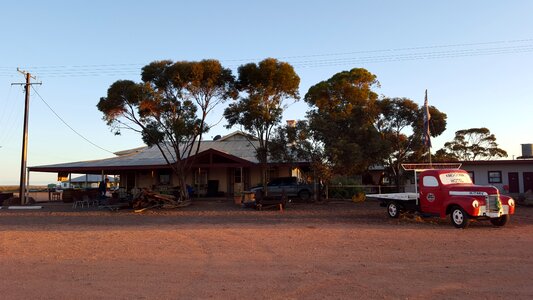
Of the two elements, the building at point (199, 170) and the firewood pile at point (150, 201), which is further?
the building at point (199, 170)

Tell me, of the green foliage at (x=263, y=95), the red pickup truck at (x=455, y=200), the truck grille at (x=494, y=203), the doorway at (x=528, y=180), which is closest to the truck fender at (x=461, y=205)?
the red pickup truck at (x=455, y=200)

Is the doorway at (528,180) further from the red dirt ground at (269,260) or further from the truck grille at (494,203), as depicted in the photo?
the truck grille at (494,203)

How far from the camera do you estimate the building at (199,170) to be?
96.5 ft

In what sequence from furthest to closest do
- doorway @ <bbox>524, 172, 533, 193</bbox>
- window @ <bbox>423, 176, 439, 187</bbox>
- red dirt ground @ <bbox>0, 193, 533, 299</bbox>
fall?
doorway @ <bbox>524, 172, 533, 193</bbox> → window @ <bbox>423, 176, 439, 187</bbox> → red dirt ground @ <bbox>0, 193, 533, 299</bbox>

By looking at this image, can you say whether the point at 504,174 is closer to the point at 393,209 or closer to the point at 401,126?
the point at 401,126

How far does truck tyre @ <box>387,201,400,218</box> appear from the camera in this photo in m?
16.9

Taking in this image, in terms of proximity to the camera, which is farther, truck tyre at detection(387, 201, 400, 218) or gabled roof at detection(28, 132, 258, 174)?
gabled roof at detection(28, 132, 258, 174)

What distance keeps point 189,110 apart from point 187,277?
18086mm

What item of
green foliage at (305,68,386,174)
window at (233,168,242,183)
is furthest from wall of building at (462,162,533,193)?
window at (233,168,242,183)

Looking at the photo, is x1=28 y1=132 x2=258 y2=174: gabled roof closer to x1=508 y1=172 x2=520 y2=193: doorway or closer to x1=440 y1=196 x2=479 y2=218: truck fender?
x1=440 y1=196 x2=479 y2=218: truck fender

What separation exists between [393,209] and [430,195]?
204cm

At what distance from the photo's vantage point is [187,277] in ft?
24.5

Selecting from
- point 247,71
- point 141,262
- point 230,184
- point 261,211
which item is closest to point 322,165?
point 261,211

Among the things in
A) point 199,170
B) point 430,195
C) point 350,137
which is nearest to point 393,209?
point 430,195
